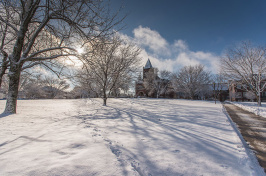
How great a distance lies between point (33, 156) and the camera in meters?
2.13

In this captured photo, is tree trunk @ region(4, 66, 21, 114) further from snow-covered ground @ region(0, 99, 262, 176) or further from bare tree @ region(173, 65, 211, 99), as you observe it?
bare tree @ region(173, 65, 211, 99)

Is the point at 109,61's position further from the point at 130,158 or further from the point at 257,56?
the point at 257,56

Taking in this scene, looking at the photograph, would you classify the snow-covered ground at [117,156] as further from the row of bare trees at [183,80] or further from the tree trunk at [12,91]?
the row of bare trees at [183,80]

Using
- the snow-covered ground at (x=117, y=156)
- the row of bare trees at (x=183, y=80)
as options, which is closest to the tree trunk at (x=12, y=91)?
the snow-covered ground at (x=117, y=156)

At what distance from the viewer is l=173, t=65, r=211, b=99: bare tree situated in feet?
114

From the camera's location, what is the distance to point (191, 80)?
115 ft

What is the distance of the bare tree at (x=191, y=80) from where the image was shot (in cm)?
3469

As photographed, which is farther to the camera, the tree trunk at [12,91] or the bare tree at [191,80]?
the bare tree at [191,80]

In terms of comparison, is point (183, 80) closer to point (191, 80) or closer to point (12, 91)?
point (191, 80)

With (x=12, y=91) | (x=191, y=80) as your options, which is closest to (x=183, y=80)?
(x=191, y=80)

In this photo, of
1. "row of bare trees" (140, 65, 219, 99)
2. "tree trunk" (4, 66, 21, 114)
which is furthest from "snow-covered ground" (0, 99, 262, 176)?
"row of bare trees" (140, 65, 219, 99)

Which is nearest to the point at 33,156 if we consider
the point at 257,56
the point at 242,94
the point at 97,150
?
the point at 97,150

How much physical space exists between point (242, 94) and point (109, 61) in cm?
5755

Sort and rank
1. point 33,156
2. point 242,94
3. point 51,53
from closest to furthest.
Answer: point 33,156
point 51,53
point 242,94
